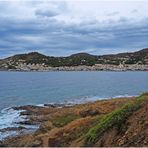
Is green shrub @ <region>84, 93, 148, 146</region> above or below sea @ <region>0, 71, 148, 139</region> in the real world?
above

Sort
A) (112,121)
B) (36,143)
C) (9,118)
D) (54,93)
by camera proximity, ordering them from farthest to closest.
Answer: (54,93)
(9,118)
(36,143)
(112,121)

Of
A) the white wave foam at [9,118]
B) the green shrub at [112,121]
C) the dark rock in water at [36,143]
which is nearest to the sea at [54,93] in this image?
the white wave foam at [9,118]

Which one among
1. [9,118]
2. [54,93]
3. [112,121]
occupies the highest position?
[112,121]

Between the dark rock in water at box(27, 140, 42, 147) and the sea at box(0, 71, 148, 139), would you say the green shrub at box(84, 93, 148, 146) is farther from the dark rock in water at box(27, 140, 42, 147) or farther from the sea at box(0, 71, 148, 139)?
the sea at box(0, 71, 148, 139)

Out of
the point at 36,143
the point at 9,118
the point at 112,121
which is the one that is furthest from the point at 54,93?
the point at 112,121

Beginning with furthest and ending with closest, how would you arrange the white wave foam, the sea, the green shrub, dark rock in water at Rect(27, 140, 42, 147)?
the sea, the white wave foam, dark rock in water at Rect(27, 140, 42, 147), the green shrub

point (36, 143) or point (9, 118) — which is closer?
point (36, 143)

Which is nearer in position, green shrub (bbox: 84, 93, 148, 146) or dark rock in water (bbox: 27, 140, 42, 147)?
green shrub (bbox: 84, 93, 148, 146)

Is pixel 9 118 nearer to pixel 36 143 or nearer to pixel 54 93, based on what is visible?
pixel 36 143

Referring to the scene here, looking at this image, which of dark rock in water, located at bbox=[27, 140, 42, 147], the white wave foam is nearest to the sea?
the white wave foam

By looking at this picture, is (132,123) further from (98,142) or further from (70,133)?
(70,133)

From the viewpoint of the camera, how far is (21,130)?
3456 cm

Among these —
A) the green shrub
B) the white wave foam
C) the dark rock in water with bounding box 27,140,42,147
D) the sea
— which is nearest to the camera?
the green shrub

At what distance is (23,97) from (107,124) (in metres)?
56.6
